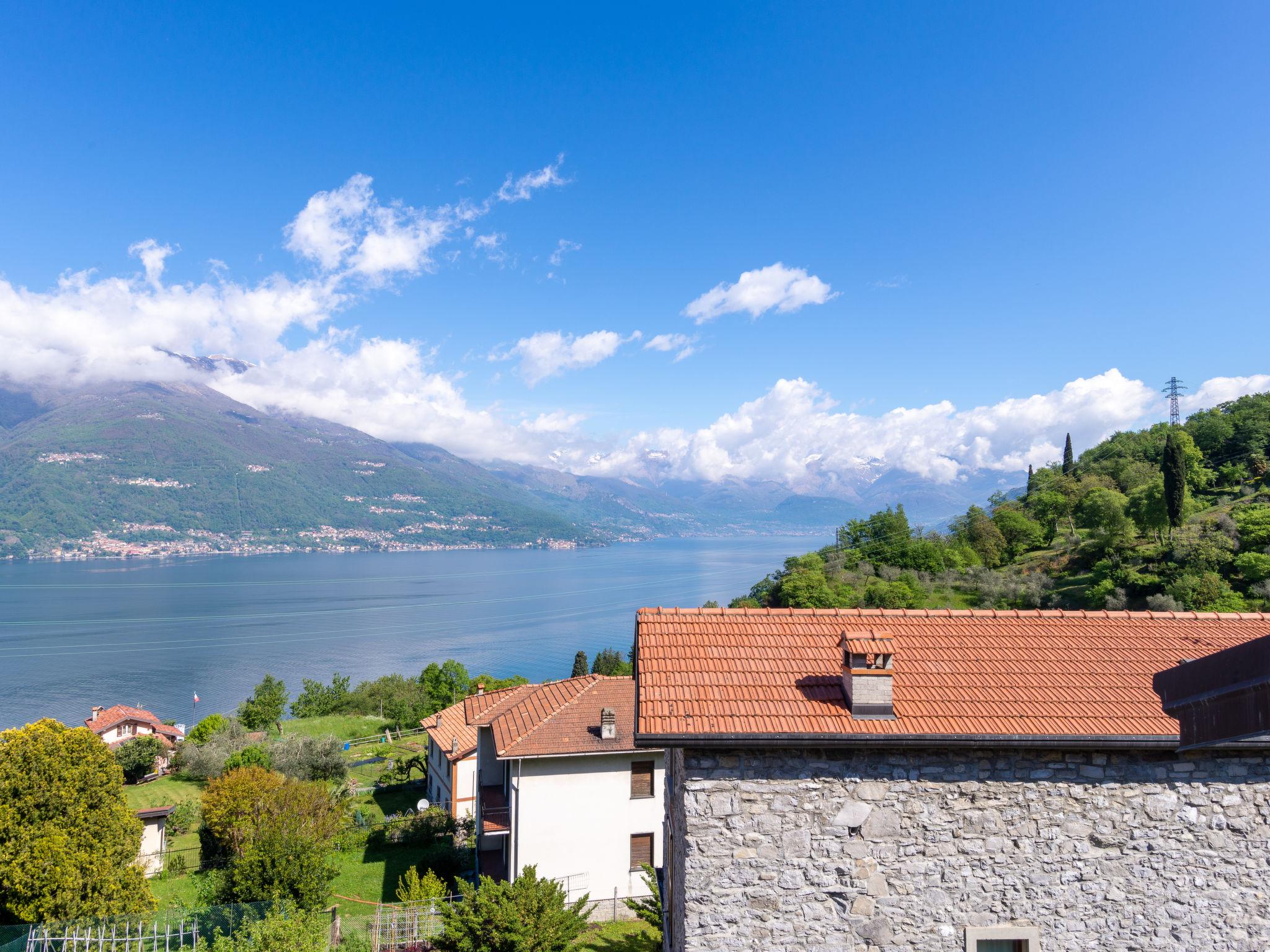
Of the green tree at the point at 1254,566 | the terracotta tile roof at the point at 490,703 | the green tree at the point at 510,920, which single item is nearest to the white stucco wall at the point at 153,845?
the terracotta tile roof at the point at 490,703

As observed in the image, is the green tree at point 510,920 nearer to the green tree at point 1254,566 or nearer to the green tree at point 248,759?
the green tree at point 248,759

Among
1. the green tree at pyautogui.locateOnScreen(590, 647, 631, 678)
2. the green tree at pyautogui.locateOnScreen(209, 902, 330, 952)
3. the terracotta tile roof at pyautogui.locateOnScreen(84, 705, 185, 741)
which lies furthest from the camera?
the green tree at pyautogui.locateOnScreen(590, 647, 631, 678)

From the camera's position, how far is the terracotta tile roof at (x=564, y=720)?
17484mm

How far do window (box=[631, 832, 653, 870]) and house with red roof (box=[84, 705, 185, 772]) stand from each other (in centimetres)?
3771

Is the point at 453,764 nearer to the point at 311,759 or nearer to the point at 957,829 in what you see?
the point at 311,759

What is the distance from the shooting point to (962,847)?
6953mm

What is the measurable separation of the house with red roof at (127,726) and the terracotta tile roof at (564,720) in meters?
34.8

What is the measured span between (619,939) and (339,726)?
43.2m

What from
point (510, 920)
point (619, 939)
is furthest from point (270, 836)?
point (510, 920)

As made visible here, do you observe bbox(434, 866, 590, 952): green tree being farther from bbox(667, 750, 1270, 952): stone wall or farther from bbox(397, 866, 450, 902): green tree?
bbox(667, 750, 1270, 952): stone wall

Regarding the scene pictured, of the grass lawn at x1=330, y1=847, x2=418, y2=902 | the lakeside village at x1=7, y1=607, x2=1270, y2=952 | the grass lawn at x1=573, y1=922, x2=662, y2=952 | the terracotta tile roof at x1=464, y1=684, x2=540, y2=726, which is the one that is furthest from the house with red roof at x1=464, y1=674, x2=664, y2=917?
the lakeside village at x1=7, y1=607, x2=1270, y2=952

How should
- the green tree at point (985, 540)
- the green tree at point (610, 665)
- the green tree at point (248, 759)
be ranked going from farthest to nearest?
1. the green tree at point (610, 665)
2. the green tree at point (985, 540)
3. the green tree at point (248, 759)

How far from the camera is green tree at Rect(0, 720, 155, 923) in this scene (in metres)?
15.3

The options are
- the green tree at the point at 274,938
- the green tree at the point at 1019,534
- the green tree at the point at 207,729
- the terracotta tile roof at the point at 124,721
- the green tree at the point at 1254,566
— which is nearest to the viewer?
the green tree at the point at 274,938
